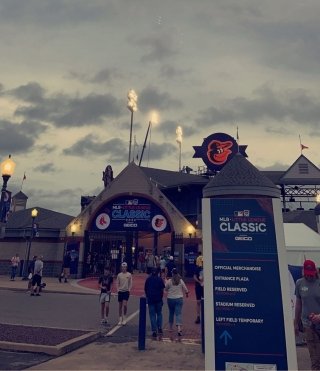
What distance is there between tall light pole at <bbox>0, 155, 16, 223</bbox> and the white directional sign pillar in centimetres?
559

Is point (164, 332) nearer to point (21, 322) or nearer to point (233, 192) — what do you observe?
point (21, 322)

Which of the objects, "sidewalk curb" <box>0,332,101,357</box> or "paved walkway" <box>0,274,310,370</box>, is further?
"sidewalk curb" <box>0,332,101,357</box>

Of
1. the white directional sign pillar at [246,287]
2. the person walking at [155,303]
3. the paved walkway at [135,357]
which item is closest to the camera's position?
the white directional sign pillar at [246,287]

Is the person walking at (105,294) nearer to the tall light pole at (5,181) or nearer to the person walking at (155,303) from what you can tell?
the person walking at (155,303)

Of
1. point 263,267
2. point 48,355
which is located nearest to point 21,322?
point 48,355

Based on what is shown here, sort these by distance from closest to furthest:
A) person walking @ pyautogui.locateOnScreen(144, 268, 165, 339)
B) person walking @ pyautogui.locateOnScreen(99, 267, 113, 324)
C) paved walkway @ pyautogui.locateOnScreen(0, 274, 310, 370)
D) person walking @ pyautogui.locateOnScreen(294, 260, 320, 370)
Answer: person walking @ pyautogui.locateOnScreen(294, 260, 320, 370)
paved walkway @ pyautogui.locateOnScreen(0, 274, 310, 370)
person walking @ pyautogui.locateOnScreen(144, 268, 165, 339)
person walking @ pyautogui.locateOnScreen(99, 267, 113, 324)

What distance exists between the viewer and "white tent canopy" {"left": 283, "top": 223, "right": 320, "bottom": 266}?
30.7 feet

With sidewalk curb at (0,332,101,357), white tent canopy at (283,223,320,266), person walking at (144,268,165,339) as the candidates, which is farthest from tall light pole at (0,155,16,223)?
white tent canopy at (283,223,320,266)

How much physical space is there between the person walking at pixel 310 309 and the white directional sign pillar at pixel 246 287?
0.66 m

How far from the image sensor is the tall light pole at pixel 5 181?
8.93 meters

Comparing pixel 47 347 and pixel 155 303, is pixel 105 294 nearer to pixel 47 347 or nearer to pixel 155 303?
pixel 155 303

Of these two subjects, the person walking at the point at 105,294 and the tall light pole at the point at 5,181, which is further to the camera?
the person walking at the point at 105,294

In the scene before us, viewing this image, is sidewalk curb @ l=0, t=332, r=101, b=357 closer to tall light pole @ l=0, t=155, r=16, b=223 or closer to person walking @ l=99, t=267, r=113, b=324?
person walking @ l=99, t=267, r=113, b=324

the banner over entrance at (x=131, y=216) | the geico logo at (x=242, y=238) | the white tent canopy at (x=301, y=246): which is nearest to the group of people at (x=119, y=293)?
the white tent canopy at (x=301, y=246)
